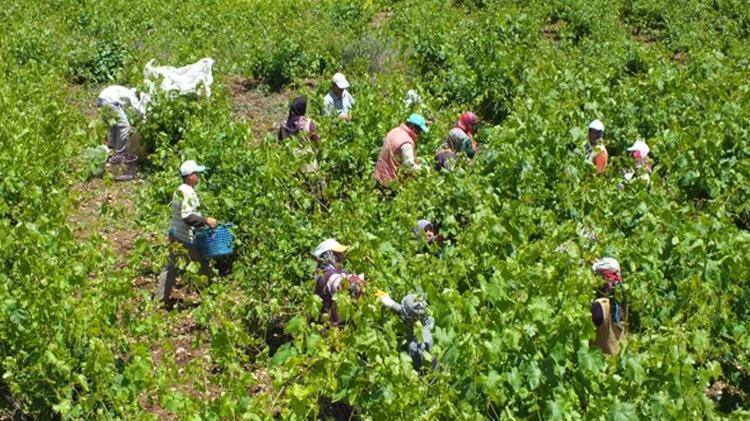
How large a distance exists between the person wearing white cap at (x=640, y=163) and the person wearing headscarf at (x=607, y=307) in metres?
1.68

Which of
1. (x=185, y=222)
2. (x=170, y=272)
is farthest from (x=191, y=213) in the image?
(x=170, y=272)

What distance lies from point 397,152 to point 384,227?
1.88 meters

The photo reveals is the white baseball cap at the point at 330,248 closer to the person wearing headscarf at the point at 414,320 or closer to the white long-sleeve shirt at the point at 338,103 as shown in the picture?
the person wearing headscarf at the point at 414,320

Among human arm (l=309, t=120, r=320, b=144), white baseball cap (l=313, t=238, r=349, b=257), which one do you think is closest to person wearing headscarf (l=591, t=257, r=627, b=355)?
white baseball cap (l=313, t=238, r=349, b=257)

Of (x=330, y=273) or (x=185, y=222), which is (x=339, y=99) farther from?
(x=330, y=273)

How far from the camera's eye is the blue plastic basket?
8039mm

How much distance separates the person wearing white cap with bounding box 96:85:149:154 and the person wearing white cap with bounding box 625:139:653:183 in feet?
17.6

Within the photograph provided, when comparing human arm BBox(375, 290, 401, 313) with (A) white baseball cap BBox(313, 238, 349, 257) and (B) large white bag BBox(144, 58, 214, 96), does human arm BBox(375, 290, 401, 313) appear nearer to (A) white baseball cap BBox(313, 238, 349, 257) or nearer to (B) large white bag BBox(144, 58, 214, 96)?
(A) white baseball cap BBox(313, 238, 349, 257)

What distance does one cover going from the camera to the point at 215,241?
26.5ft

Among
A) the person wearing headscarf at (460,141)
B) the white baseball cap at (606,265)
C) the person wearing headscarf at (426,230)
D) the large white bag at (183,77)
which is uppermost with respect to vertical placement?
the white baseball cap at (606,265)

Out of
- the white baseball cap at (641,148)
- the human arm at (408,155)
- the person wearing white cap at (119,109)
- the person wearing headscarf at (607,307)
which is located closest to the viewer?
the person wearing headscarf at (607,307)

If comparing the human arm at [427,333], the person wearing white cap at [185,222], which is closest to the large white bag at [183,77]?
the person wearing white cap at [185,222]

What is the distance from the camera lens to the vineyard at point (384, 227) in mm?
4629

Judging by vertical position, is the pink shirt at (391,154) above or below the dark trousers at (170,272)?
above
